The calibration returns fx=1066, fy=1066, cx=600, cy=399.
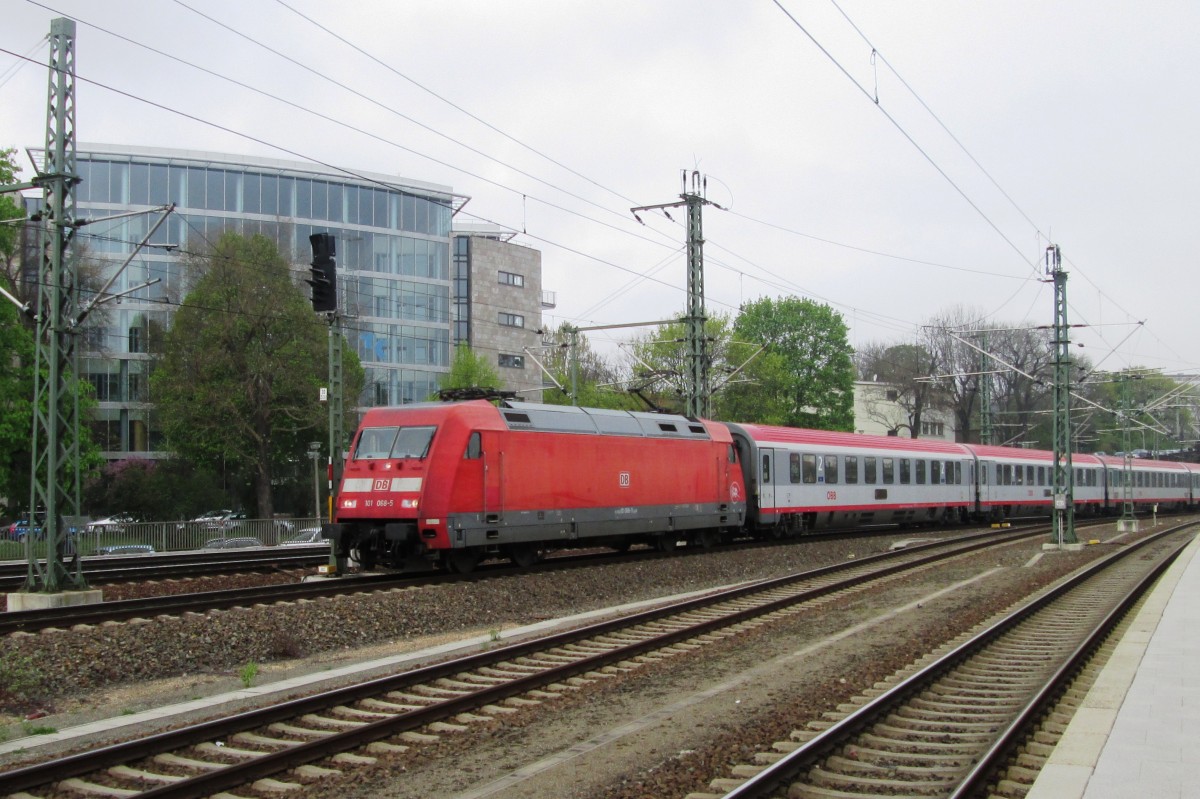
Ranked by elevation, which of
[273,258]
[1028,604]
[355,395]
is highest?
[273,258]

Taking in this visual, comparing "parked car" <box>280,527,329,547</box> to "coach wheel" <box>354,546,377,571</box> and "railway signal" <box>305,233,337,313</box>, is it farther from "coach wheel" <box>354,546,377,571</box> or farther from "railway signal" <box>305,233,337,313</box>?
"railway signal" <box>305,233,337,313</box>

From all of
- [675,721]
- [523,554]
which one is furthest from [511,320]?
[675,721]

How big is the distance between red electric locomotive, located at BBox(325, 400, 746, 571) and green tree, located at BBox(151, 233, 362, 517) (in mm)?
28624

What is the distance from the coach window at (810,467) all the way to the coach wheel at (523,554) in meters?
11.9

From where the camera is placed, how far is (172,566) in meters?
23.2

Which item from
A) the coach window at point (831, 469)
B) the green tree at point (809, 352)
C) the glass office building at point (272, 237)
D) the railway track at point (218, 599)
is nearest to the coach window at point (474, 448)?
the railway track at point (218, 599)

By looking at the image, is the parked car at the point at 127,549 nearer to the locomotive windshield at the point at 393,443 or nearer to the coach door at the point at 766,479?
the locomotive windshield at the point at 393,443

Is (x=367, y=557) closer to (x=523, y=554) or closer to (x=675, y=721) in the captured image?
(x=523, y=554)

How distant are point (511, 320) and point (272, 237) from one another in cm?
2255

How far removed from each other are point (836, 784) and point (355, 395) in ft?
152

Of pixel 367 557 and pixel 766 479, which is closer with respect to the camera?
pixel 367 557

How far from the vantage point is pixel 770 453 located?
95.6ft

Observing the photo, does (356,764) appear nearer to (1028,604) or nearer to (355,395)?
(1028,604)

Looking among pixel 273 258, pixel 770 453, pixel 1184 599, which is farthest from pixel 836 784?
pixel 273 258
